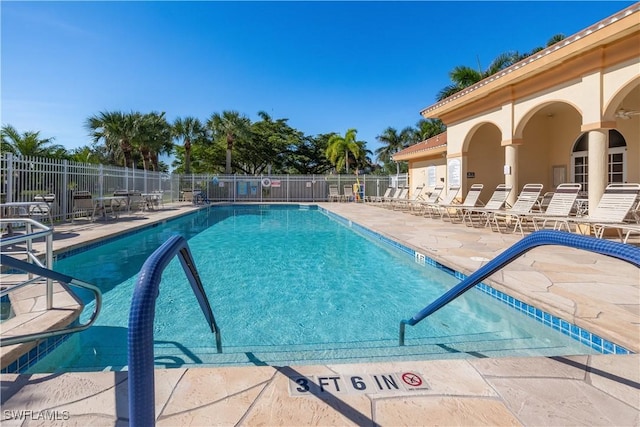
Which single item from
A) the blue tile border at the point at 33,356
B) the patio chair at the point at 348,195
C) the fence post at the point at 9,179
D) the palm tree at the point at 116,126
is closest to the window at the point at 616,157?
the blue tile border at the point at 33,356

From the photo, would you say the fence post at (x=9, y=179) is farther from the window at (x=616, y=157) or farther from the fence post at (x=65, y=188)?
the window at (x=616, y=157)

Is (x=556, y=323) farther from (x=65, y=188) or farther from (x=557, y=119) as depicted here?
(x=65, y=188)

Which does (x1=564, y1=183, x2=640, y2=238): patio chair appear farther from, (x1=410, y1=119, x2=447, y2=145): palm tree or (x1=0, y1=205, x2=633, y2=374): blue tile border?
(x1=410, y1=119, x2=447, y2=145): palm tree

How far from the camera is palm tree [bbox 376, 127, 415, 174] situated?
132 feet

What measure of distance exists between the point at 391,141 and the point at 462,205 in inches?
1325

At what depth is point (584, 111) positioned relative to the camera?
22.3 ft

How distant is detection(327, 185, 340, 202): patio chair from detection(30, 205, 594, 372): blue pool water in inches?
626

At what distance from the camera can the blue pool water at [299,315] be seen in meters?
2.78

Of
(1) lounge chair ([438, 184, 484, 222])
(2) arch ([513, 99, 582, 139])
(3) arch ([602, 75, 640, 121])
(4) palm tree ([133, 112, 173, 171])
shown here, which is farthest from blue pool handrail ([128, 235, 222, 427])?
(4) palm tree ([133, 112, 173, 171])

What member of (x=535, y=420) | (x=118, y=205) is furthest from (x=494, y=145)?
(x=118, y=205)

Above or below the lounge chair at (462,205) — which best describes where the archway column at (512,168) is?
above

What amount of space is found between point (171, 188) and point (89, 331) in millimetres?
18892

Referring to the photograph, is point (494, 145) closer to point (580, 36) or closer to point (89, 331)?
point (580, 36)

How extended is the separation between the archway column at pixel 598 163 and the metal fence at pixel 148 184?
12.9m
